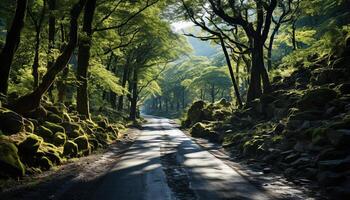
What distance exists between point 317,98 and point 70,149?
10.6 meters

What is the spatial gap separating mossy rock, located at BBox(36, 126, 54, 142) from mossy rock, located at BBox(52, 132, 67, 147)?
0.16 meters

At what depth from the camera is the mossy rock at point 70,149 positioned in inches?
572

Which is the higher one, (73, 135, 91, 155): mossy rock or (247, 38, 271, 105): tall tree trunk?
(247, 38, 271, 105): tall tree trunk

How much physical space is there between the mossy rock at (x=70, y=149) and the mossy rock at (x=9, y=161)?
4146 mm

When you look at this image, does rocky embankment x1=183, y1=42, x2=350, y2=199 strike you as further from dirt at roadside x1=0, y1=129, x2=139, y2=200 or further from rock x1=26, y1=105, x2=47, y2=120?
rock x1=26, y1=105, x2=47, y2=120

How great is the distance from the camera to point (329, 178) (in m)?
9.25

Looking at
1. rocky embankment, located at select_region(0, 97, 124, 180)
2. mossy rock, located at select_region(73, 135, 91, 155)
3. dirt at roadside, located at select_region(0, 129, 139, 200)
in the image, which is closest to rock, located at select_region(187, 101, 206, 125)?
rocky embankment, located at select_region(0, 97, 124, 180)

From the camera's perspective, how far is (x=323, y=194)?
8844mm

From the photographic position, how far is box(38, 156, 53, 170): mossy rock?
38.3ft

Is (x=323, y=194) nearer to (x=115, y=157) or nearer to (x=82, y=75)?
(x=115, y=157)

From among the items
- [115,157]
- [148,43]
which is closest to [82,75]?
[115,157]

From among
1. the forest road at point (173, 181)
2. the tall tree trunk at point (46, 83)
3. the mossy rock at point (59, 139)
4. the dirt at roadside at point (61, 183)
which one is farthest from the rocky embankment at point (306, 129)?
the tall tree trunk at point (46, 83)

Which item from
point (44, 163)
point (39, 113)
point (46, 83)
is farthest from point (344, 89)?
point (39, 113)

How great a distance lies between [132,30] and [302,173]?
86.9 feet
